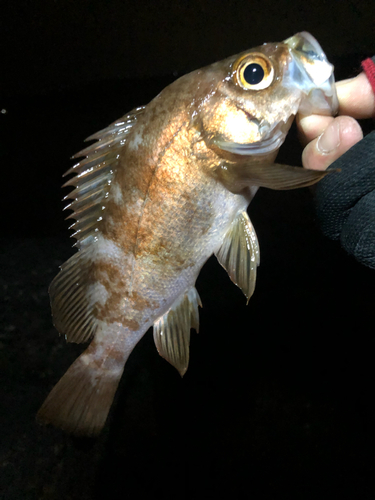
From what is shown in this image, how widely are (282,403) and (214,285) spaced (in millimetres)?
644

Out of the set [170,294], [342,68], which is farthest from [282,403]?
[342,68]

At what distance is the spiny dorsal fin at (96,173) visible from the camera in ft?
2.36

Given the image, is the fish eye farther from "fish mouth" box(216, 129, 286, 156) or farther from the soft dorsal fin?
the soft dorsal fin

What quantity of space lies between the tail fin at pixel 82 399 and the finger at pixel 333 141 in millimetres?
807

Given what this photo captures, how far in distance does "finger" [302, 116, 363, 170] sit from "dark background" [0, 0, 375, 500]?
77cm

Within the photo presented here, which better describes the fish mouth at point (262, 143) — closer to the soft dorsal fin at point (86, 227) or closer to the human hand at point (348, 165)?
the human hand at point (348, 165)

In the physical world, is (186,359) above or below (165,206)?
below

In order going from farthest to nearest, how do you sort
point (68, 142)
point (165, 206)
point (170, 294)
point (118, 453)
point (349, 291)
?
1. point (68, 142)
2. point (349, 291)
3. point (118, 453)
4. point (170, 294)
5. point (165, 206)

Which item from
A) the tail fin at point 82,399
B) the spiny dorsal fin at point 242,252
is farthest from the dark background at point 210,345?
the spiny dorsal fin at point 242,252

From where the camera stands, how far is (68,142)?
169cm

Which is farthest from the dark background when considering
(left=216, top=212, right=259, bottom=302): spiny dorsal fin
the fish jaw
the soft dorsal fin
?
the fish jaw

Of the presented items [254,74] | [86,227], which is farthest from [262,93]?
[86,227]

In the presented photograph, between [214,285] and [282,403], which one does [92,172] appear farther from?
[282,403]

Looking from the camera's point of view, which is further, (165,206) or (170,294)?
(170,294)
